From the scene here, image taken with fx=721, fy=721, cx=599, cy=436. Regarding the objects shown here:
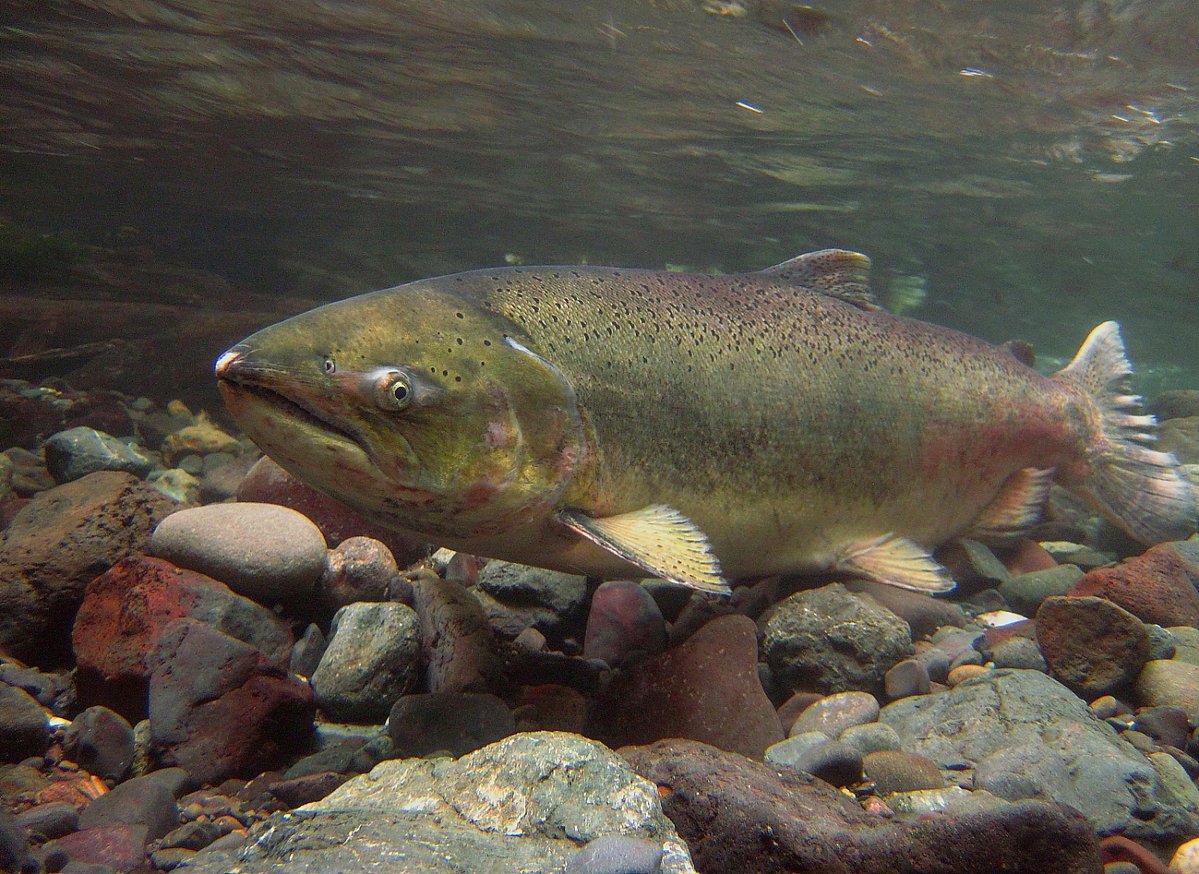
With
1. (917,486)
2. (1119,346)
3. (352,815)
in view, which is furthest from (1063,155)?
(352,815)

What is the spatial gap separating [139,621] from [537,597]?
6.00ft

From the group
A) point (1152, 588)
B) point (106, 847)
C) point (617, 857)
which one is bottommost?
point (106, 847)

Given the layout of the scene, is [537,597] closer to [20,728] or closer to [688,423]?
[688,423]

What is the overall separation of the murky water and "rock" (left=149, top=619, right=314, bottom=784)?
755cm

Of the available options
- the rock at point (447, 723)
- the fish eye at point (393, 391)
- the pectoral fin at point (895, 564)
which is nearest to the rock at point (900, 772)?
the rock at point (447, 723)

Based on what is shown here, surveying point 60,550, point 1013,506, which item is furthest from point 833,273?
point 60,550

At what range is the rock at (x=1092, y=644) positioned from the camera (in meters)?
3.18

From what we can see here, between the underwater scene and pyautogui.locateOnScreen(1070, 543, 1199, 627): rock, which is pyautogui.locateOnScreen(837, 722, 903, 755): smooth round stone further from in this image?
pyautogui.locateOnScreen(1070, 543, 1199, 627): rock

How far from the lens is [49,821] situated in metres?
2.11

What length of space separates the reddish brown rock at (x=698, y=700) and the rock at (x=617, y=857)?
1.24m

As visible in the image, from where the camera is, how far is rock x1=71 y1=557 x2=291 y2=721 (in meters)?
2.91

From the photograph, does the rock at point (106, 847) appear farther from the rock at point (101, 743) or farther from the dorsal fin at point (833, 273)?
the dorsal fin at point (833, 273)

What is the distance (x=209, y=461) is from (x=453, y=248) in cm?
1684

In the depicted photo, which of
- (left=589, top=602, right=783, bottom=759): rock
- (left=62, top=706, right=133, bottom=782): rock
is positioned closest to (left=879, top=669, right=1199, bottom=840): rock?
(left=589, top=602, right=783, bottom=759): rock
